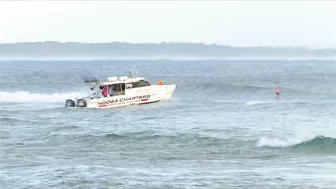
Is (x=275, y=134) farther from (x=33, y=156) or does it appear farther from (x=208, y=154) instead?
(x=33, y=156)

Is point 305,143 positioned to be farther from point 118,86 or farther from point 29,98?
point 29,98

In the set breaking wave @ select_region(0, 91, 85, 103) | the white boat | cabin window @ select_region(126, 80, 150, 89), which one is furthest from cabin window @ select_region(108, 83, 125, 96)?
breaking wave @ select_region(0, 91, 85, 103)

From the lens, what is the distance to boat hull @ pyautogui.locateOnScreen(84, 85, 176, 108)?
54438mm

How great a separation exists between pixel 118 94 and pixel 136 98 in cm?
118

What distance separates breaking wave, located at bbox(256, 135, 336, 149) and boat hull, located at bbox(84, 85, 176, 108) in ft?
67.5

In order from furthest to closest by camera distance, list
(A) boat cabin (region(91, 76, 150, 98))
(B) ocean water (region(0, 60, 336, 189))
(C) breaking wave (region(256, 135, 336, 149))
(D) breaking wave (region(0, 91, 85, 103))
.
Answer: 1. (D) breaking wave (region(0, 91, 85, 103))
2. (A) boat cabin (region(91, 76, 150, 98))
3. (C) breaking wave (region(256, 135, 336, 149))
4. (B) ocean water (region(0, 60, 336, 189))

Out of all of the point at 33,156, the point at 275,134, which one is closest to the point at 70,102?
the point at 275,134

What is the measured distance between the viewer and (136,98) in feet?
184

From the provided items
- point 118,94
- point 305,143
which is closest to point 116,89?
point 118,94

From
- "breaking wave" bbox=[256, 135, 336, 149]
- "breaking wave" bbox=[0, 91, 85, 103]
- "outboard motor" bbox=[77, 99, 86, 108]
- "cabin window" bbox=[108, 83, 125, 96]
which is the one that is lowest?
"breaking wave" bbox=[0, 91, 85, 103]

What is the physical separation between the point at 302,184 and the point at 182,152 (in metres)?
8.73

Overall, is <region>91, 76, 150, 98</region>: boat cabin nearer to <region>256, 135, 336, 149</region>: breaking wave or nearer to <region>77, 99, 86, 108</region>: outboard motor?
<region>77, 99, 86, 108</region>: outboard motor

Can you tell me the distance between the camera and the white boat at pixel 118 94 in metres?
54.5

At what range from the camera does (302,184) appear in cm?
2475
